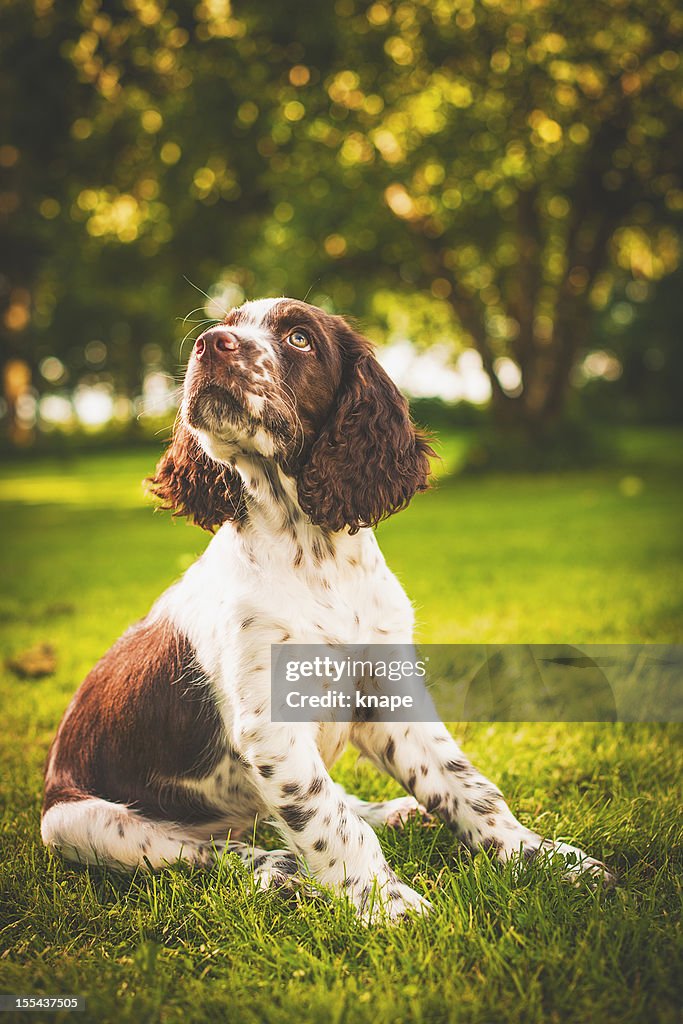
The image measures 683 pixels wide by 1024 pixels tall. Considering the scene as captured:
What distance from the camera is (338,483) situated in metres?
2.54

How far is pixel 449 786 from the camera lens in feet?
8.43

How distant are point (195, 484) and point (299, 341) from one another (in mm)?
628

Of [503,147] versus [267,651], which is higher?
[503,147]

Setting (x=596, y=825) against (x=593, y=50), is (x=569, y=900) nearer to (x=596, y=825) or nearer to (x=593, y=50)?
(x=596, y=825)

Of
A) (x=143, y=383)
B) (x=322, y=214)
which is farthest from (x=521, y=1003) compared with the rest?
(x=143, y=383)

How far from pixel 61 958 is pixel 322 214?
50.1ft

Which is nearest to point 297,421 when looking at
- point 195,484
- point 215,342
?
point 215,342

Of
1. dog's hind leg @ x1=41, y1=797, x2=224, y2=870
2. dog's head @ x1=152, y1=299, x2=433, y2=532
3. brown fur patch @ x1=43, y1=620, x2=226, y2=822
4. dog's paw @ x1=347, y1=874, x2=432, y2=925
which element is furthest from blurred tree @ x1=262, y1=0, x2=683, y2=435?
dog's paw @ x1=347, y1=874, x2=432, y2=925

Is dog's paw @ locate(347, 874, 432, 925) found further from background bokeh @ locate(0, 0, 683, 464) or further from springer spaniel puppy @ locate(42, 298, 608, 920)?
background bokeh @ locate(0, 0, 683, 464)

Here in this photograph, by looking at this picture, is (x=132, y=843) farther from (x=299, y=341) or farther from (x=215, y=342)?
(x=299, y=341)

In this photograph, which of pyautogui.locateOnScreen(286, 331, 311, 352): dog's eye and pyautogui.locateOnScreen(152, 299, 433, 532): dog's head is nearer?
pyautogui.locateOnScreen(152, 299, 433, 532): dog's head

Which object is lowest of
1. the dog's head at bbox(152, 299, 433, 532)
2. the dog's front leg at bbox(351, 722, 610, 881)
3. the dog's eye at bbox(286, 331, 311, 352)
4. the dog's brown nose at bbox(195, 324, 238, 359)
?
the dog's front leg at bbox(351, 722, 610, 881)

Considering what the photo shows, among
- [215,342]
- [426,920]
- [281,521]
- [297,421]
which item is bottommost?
[426,920]

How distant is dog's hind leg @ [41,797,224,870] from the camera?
8.22 feet
